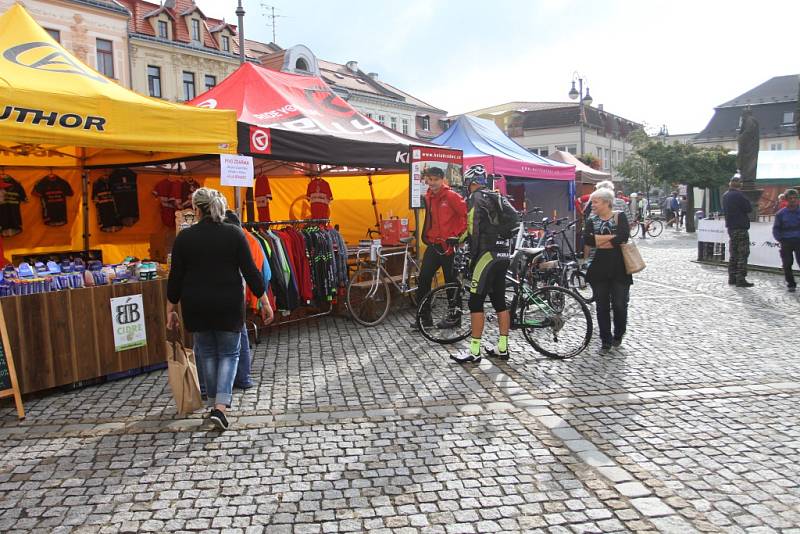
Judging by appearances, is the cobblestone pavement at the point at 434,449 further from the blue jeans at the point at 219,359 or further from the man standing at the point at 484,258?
the man standing at the point at 484,258

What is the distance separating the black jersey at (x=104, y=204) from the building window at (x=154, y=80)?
1108 inches

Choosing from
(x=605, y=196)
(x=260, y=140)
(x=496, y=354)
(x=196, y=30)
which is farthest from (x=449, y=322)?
(x=196, y=30)

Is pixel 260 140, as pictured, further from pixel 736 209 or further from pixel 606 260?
pixel 736 209

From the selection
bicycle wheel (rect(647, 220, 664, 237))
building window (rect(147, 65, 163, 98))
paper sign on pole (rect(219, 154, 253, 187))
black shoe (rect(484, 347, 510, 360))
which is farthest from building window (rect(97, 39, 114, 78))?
black shoe (rect(484, 347, 510, 360))

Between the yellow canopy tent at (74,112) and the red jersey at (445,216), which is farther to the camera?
the red jersey at (445,216)

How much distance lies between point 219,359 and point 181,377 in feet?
1.22

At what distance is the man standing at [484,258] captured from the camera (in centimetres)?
601

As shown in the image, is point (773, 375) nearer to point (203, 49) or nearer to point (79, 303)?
point (79, 303)

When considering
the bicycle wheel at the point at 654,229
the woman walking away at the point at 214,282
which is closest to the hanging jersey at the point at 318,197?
the woman walking away at the point at 214,282

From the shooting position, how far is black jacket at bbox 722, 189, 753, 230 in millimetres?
11062

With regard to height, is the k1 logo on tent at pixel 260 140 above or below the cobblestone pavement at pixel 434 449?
above

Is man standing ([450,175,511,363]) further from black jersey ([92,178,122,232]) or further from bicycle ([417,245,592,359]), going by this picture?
black jersey ([92,178,122,232])

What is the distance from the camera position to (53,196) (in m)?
9.09

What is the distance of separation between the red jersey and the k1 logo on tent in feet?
6.63
